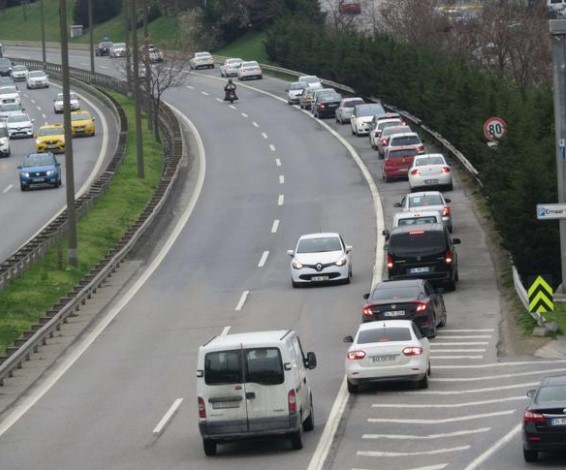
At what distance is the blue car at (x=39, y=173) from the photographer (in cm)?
6206

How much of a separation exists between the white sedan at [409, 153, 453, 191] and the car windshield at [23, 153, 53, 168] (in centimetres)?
1704

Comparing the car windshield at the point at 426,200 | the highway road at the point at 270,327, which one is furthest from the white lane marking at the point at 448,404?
the car windshield at the point at 426,200

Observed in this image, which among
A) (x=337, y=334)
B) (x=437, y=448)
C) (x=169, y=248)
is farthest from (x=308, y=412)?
(x=169, y=248)

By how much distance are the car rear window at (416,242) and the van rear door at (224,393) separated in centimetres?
1631

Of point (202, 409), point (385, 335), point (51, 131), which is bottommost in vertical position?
point (51, 131)

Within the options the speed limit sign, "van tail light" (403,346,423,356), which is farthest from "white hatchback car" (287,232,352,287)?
"van tail light" (403,346,423,356)

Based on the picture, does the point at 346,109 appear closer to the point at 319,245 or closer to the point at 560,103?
the point at 319,245

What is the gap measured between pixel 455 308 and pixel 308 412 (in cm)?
1331

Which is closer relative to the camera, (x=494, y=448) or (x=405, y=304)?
(x=494, y=448)

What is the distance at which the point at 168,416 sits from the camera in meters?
25.7

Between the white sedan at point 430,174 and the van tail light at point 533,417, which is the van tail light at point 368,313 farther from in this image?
the white sedan at point 430,174

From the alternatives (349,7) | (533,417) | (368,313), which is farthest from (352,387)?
(349,7)

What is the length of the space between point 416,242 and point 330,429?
575 inches

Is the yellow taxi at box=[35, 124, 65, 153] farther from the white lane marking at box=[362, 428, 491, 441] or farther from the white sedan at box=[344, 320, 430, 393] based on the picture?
the white lane marking at box=[362, 428, 491, 441]
